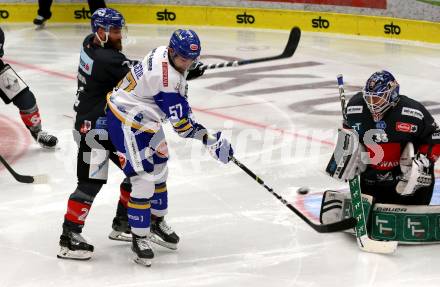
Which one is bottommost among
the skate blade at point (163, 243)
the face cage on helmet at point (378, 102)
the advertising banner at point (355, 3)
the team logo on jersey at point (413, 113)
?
the skate blade at point (163, 243)

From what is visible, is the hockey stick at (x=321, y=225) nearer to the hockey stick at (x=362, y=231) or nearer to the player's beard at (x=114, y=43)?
the hockey stick at (x=362, y=231)

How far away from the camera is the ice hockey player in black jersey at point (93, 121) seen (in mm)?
4547

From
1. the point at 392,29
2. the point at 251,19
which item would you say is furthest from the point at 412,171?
the point at 251,19

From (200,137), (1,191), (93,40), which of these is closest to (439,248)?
(200,137)

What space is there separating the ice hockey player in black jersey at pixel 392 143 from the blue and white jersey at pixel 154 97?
1.01 metres

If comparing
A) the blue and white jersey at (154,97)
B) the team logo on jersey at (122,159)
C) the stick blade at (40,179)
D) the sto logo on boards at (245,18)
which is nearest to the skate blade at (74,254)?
the team logo on jersey at (122,159)

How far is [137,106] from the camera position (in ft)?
14.3

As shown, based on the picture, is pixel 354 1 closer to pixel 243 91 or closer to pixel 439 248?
pixel 243 91

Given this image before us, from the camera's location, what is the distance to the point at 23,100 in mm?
6633

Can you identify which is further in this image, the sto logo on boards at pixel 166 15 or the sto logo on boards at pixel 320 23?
the sto logo on boards at pixel 166 15

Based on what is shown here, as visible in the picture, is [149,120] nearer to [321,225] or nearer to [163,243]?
[163,243]

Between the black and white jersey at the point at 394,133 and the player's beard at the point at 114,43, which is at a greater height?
the player's beard at the point at 114,43

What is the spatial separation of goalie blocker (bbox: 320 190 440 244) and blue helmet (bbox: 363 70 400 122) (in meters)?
0.50

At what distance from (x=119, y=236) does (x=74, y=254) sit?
1.12 feet
